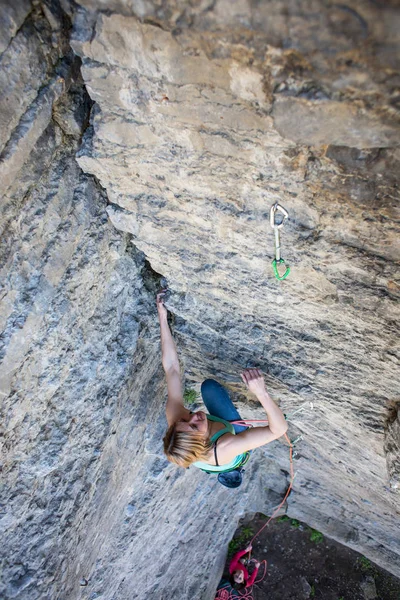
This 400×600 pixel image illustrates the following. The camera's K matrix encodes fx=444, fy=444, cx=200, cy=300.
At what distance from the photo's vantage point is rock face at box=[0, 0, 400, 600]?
1373mm

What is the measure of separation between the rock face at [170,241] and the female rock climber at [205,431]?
17cm

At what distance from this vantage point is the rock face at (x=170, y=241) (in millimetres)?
1373

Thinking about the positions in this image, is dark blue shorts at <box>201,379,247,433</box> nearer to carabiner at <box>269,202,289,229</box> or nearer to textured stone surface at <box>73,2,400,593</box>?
textured stone surface at <box>73,2,400,593</box>

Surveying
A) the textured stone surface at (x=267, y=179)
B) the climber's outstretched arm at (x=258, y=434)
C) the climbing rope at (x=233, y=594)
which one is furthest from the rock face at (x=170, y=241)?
the climbing rope at (x=233, y=594)

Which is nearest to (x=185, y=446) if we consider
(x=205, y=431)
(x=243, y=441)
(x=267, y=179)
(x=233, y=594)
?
(x=205, y=431)

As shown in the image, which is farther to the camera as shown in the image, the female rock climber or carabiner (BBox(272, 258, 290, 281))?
the female rock climber

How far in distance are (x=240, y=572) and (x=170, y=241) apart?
531 cm

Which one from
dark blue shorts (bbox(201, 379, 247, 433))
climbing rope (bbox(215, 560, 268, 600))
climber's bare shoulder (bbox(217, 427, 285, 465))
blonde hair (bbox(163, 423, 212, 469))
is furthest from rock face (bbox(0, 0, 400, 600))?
climbing rope (bbox(215, 560, 268, 600))

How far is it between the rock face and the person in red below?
298 cm

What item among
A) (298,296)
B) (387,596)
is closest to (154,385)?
(298,296)

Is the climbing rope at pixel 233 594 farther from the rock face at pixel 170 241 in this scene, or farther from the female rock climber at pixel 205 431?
the female rock climber at pixel 205 431

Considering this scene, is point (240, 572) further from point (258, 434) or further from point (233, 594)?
point (258, 434)

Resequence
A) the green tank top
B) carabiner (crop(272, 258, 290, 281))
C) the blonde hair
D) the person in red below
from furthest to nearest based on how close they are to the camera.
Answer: the person in red below < the green tank top < the blonde hair < carabiner (crop(272, 258, 290, 281))

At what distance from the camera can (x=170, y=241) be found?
2.35 metres
